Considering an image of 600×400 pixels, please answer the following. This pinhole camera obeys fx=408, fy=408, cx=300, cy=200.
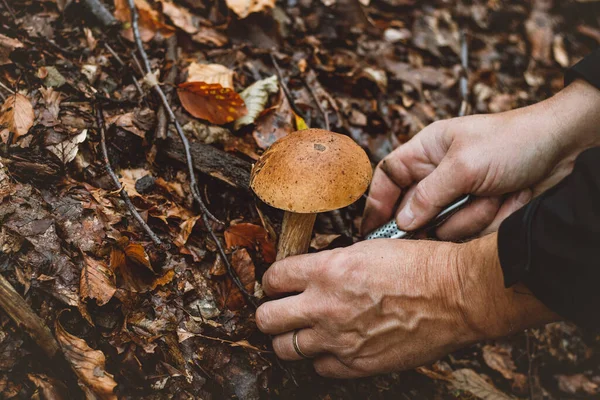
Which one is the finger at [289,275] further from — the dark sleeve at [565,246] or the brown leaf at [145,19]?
the brown leaf at [145,19]

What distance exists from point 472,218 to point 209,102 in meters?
1.72

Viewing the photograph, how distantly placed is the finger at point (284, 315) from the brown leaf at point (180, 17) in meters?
2.22

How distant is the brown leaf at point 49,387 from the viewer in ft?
5.31

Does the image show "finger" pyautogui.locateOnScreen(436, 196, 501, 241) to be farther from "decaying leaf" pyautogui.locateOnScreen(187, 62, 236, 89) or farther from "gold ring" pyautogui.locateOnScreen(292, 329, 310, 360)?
"decaying leaf" pyautogui.locateOnScreen(187, 62, 236, 89)

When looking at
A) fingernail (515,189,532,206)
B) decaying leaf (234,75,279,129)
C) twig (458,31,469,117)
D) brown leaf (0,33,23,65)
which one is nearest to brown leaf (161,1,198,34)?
decaying leaf (234,75,279,129)

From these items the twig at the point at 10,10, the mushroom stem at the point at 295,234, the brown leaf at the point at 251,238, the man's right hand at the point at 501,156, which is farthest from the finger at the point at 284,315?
the twig at the point at 10,10

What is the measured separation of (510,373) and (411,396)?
91cm

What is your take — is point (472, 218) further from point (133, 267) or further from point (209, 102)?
point (133, 267)

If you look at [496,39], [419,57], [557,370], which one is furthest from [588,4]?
[557,370]

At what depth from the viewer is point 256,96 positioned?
108 inches

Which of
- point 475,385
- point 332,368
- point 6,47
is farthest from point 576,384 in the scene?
point 6,47

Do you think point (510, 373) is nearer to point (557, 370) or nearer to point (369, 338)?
point (557, 370)

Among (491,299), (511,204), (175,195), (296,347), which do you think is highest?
(175,195)

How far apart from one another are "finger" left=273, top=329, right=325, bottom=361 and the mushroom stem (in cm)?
41
